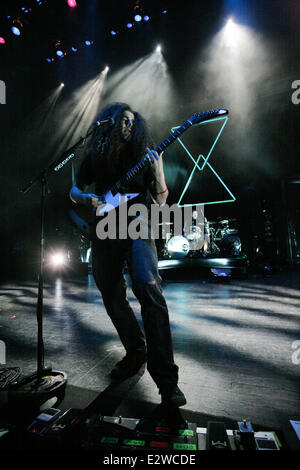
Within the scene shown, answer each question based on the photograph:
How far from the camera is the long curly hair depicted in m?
1.54

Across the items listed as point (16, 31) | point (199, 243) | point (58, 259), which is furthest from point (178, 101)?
point (58, 259)

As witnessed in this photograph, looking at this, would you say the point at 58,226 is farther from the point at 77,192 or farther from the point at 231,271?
the point at 77,192

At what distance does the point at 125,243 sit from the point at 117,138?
707mm

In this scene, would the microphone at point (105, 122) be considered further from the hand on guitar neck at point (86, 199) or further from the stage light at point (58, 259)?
the stage light at point (58, 259)

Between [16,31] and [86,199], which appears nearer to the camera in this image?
[86,199]

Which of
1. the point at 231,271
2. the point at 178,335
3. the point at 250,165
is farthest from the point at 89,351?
the point at 250,165

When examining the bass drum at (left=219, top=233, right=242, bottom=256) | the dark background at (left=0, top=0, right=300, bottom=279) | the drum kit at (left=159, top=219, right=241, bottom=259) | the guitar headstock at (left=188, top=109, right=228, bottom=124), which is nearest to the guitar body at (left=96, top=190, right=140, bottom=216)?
the guitar headstock at (left=188, top=109, right=228, bottom=124)

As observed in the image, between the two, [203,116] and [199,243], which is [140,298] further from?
[199,243]

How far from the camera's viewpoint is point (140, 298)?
1.31 metres

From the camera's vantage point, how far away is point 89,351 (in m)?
1.99

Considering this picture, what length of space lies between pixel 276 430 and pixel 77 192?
1699 mm

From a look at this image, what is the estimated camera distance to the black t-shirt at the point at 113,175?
1.56 metres

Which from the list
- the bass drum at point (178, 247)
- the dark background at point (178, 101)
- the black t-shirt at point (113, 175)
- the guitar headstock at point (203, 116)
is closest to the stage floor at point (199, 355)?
the black t-shirt at point (113, 175)

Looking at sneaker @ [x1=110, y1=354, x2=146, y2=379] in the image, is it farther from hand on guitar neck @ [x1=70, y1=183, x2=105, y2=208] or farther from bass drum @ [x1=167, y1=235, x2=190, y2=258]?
bass drum @ [x1=167, y1=235, x2=190, y2=258]
